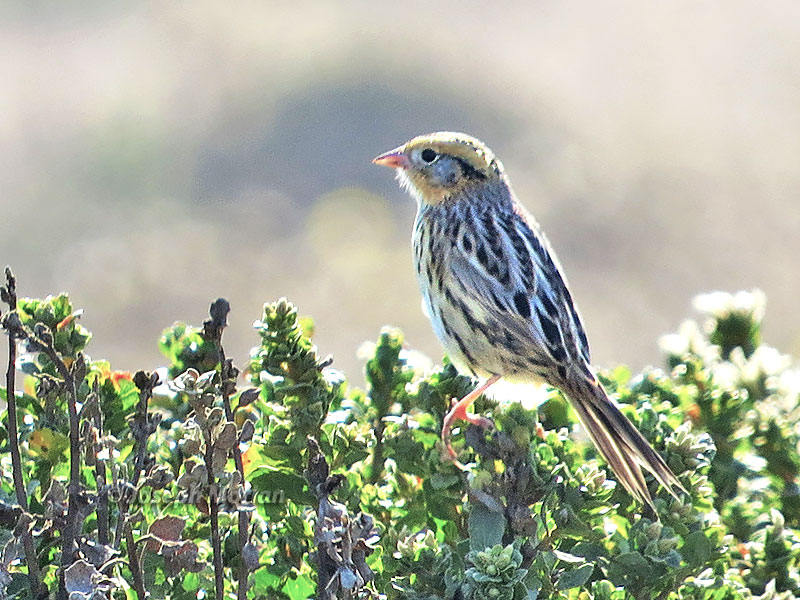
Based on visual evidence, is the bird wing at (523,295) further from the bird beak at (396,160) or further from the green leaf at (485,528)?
the green leaf at (485,528)

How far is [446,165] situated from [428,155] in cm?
7

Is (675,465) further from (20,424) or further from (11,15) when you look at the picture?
(11,15)

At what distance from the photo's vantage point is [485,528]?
2.21m

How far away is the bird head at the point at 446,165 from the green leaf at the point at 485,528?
7.46 feet

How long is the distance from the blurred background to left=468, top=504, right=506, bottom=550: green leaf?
26.2ft

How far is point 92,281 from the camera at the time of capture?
38.1 ft

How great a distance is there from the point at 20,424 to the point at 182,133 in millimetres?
11837

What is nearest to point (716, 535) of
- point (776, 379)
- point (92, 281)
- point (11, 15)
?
point (776, 379)

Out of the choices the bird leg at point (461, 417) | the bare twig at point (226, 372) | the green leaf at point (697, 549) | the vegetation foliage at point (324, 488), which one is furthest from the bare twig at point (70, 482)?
the green leaf at point (697, 549)

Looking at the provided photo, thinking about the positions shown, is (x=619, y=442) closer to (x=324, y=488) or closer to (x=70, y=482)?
(x=324, y=488)

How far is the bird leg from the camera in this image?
8.34 feet

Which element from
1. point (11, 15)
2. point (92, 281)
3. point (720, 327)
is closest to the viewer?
point (720, 327)

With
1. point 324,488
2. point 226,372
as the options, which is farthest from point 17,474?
point 324,488

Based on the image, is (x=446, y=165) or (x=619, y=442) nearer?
(x=619, y=442)
